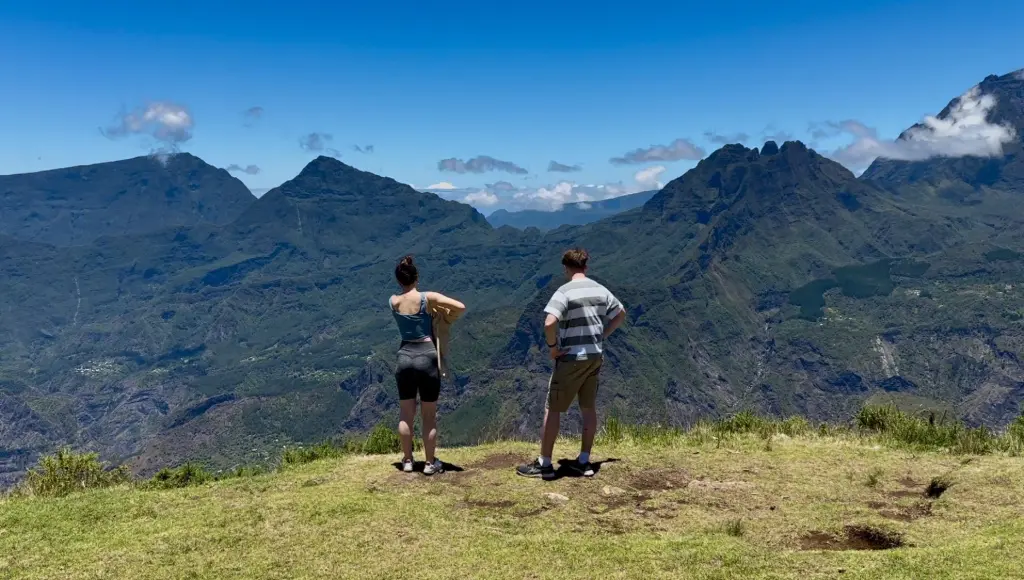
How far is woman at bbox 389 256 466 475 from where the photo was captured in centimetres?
1017

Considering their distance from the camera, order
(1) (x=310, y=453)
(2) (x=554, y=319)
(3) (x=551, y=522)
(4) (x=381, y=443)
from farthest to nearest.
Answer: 1. (4) (x=381, y=443)
2. (1) (x=310, y=453)
3. (2) (x=554, y=319)
4. (3) (x=551, y=522)

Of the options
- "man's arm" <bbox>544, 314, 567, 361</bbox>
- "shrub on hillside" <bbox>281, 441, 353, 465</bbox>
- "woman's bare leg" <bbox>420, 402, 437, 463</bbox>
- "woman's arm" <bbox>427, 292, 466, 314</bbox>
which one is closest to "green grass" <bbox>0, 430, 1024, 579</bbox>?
"woman's bare leg" <bbox>420, 402, 437, 463</bbox>

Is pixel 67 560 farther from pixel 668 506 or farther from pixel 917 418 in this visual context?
pixel 917 418

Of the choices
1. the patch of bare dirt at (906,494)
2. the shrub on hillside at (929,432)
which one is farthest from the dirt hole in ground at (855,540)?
the shrub on hillside at (929,432)

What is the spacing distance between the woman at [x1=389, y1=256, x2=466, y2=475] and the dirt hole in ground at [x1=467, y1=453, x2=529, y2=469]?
1187 millimetres

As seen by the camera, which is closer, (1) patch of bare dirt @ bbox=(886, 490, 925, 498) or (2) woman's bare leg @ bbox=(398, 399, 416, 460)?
(1) patch of bare dirt @ bbox=(886, 490, 925, 498)

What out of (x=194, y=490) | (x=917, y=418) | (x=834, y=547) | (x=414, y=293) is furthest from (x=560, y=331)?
(x=917, y=418)

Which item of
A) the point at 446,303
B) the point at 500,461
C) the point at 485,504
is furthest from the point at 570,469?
the point at 446,303

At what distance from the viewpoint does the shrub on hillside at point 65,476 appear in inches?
384

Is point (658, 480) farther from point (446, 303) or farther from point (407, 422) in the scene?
point (446, 303)

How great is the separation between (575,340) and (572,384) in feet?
2.35

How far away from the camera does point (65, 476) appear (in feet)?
33.0

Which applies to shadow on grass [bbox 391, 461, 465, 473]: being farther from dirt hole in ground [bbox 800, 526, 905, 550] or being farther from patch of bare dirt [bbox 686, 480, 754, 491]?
dirt hole in ground [bbox 800, 526, 905, 550]

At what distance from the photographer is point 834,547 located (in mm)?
7262
